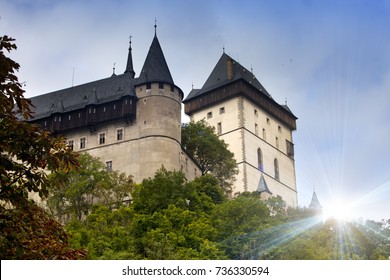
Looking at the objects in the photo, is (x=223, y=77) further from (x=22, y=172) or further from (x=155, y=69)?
(x=22, y=172)

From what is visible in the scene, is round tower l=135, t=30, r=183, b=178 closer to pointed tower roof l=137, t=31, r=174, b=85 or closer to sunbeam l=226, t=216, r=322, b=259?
pointed tower roof l=137, t=31, r=174, b=85

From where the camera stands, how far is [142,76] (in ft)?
168

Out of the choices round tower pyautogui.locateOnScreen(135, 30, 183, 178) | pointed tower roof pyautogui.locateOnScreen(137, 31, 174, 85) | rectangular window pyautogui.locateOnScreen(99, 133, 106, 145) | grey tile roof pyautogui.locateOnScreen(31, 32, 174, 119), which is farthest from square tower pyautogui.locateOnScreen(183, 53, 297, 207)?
rectangular window pyautogui.locateOnScreen(99, 133, 106, 145)

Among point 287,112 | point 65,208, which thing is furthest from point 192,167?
point 287,112

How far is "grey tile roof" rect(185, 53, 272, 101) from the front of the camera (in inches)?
2675

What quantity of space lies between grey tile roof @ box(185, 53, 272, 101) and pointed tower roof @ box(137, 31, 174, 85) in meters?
13.5

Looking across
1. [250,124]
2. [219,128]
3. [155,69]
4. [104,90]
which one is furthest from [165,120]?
[250,124]

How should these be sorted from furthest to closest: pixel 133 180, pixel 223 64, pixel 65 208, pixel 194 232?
1. pixel 223 64
2. pixel 133 180
3. pixel 65 208
4. pixel 194 232

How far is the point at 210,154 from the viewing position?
55969 mm

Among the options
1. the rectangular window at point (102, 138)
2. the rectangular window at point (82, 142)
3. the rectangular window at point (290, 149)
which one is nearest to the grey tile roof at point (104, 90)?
the rectangular window at point (102, 138)

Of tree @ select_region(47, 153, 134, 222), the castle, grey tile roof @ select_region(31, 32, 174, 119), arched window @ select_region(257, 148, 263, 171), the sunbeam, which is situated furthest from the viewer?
arched window @ select_region(257, 148, 263, 171)

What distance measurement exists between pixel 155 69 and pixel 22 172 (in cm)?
4244

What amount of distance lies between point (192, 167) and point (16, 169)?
4339cm
